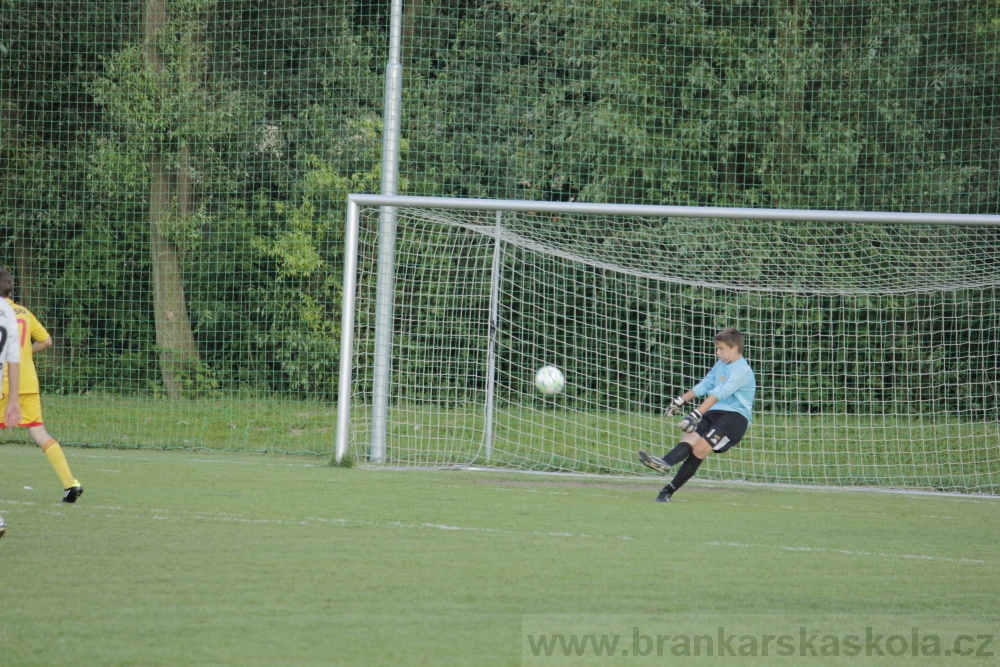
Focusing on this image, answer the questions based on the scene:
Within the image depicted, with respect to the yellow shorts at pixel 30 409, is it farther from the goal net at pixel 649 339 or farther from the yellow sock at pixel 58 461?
the goal net at pixel 649 339

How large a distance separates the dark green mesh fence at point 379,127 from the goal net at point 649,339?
1.51m

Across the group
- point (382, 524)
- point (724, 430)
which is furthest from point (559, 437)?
point (382, 524)

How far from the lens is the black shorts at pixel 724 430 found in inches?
333

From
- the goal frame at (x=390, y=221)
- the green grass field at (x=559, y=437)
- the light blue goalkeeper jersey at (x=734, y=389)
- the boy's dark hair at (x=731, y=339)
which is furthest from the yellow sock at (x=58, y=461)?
the boy's dark hair at (x=731, y=339)

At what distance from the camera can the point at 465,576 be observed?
511 cm

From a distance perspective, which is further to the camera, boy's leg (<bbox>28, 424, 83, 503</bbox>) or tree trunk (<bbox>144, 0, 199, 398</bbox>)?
tree trunk (<bbox>144, 0, 199, 398</bbox>)

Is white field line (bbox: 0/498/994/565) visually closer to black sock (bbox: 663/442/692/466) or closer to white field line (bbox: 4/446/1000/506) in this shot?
black sock (bbox: 663/442/692/466)

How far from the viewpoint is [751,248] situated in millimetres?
12727

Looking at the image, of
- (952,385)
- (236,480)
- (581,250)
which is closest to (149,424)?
(236,480)

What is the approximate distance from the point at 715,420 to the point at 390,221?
13.4 feet

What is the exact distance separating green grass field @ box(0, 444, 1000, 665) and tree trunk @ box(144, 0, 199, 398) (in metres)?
5.24

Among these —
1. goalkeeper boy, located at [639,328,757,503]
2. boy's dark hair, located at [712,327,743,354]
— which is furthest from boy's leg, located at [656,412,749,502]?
boy's dark hair, located at [712,327,743,354]

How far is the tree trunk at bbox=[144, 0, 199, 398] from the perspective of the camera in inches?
542

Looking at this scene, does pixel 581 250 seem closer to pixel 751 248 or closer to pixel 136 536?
pixel 751 248
